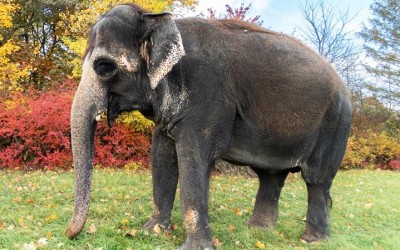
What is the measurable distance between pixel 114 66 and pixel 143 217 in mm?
2125

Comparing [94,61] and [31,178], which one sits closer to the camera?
[94,61]

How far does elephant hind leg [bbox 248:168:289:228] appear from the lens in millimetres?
4840

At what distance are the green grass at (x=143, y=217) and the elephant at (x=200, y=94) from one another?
19.7 inches

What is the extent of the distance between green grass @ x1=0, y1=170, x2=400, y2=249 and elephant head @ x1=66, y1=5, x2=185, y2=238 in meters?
0.56

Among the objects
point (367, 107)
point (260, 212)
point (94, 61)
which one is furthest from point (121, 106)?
point (367, 107)

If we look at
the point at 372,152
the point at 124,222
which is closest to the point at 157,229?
the point at 124,222

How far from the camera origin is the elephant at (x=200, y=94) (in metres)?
3.48

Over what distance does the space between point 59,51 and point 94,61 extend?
22.9 m

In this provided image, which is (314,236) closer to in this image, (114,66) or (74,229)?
(74,229)

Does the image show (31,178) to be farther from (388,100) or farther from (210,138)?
(388,100)

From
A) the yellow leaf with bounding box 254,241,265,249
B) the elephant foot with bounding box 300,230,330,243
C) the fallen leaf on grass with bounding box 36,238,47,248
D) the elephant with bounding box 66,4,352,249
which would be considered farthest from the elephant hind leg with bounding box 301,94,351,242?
the fallen leaf on grass with bounding box 36,238,47,248

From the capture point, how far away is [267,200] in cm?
491

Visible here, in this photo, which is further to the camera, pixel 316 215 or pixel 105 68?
pixel 316 215

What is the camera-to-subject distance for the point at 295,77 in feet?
13.1
